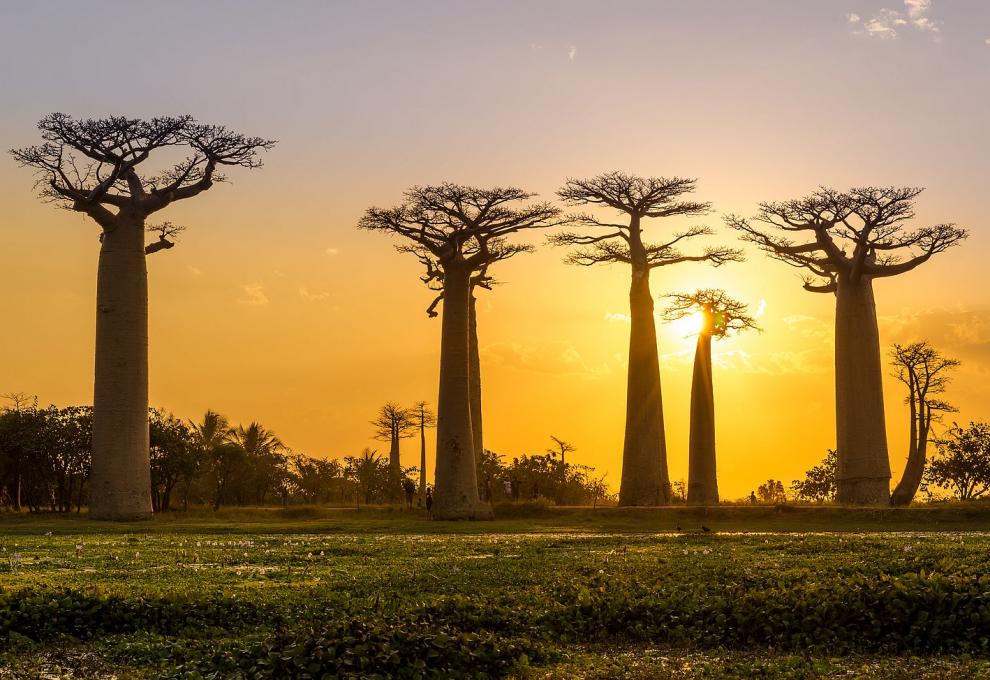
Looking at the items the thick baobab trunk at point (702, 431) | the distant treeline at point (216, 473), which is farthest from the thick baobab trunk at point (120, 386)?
the thick baobab trunk at point (702, 431)

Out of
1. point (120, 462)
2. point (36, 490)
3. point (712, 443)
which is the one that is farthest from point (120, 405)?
point (712, 443)

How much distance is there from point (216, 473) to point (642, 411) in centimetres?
1993

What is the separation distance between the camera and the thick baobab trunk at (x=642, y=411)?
4003 cm

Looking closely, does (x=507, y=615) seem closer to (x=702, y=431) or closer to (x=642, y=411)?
(x=642, y=411)

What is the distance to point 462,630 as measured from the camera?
36.0 ft

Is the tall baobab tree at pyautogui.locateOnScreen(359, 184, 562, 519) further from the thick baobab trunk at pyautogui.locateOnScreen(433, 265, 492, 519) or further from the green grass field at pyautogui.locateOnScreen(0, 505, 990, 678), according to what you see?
the green grass field at pyautogui.locateOnScreen(0, 505, 990, 678)

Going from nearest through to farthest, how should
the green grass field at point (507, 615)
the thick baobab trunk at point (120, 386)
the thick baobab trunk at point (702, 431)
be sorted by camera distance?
1. the green grass field at point (507, 615)
2. the thick baobab trunk at point (120, 386)
3. the thick baobab trunk at point (702, 431)

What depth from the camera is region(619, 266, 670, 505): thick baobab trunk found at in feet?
131

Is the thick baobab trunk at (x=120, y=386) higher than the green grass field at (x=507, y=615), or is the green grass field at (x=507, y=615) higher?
the thick baobab trunk at (x=120, y=386)

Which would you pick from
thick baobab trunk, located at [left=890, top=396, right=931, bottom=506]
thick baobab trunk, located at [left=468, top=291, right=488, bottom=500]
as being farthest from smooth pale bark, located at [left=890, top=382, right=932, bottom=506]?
thick baobab trunk, located at [left=468, top=291, right=488, bottom=500]

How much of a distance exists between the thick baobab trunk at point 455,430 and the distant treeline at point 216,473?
5.82m

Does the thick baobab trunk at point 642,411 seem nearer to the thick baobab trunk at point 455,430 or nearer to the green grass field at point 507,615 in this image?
the thick baobab trunk at point 455,430

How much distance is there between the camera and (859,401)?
38.1 m

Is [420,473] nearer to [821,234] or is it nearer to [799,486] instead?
[799,486]
